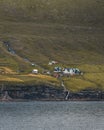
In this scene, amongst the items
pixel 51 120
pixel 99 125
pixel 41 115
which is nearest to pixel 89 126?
pixel 99 125

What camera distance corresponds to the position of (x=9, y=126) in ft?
526

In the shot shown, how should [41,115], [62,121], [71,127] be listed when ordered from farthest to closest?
[41,115] → [62,121] → [71,127]

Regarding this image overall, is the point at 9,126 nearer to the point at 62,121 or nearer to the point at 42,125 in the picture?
the point at 42,125

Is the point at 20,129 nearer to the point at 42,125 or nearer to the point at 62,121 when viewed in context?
the point at 42,125

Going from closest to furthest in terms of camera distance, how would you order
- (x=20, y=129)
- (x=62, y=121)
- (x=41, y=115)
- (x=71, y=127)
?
(x=20, y=129)
(x=71, y=127)
(x=62, y=121)
(x=41, y=115)

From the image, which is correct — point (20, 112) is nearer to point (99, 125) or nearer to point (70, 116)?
point (70, 116)

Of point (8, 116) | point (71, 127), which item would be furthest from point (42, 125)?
point (8, 116)

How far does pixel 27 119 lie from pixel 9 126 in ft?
70.3

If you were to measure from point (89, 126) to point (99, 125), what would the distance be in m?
4.95

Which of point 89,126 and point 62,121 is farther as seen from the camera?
point 62,121

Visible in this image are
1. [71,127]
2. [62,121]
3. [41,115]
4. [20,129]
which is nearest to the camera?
[20,129]

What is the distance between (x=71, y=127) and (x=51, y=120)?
57.6 feet

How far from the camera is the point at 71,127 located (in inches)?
6476

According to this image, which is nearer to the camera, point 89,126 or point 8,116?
point 89,126
